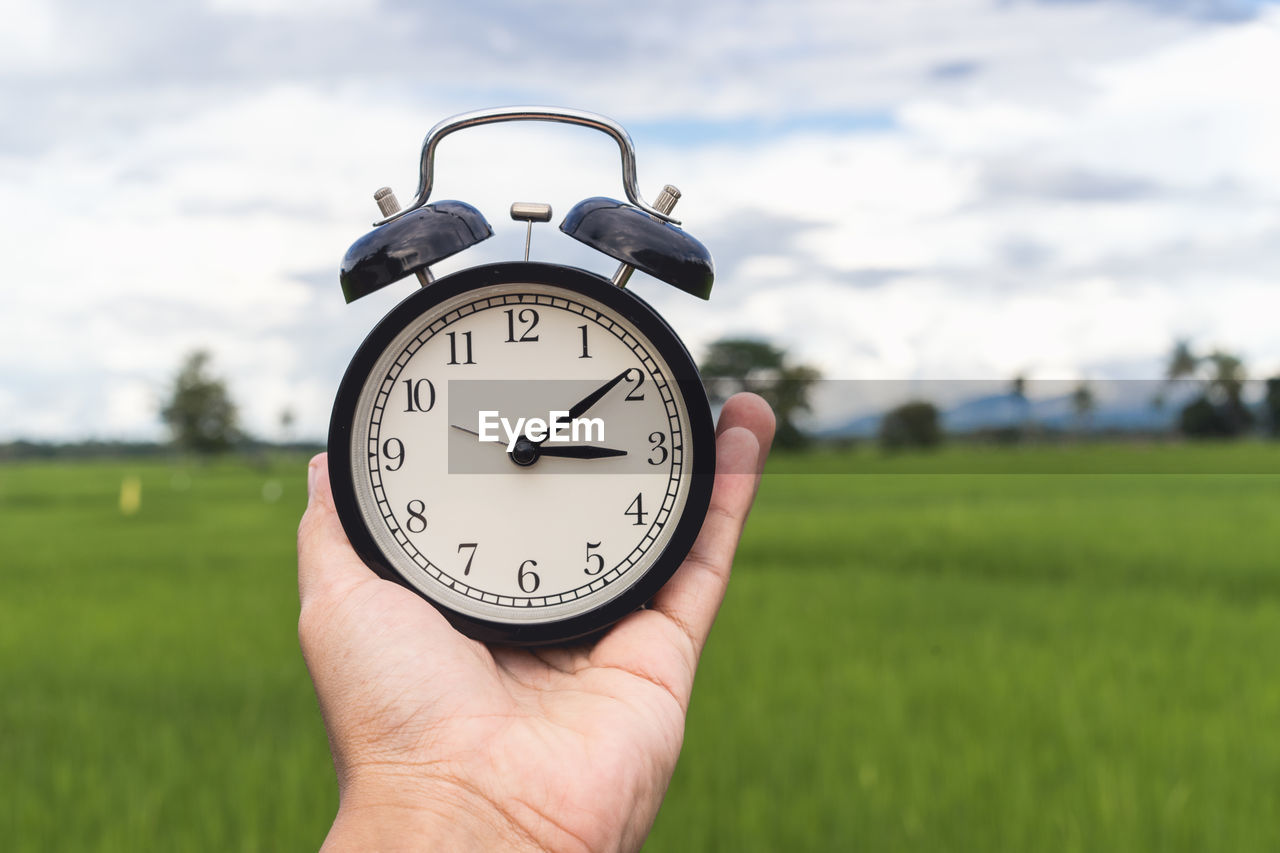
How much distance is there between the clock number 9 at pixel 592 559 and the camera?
6.11 ft

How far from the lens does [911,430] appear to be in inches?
132

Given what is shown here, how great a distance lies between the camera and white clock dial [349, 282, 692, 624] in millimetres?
1851

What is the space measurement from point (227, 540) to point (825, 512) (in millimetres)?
8990

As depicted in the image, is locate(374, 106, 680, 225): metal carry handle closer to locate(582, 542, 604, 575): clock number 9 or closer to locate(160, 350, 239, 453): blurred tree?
locate(582, 542, 604, 575): clock number 9

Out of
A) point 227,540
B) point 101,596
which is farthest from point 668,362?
point 227,540

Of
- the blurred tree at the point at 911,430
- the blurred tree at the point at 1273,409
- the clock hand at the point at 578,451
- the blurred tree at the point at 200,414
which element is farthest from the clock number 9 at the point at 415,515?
the blurred tree at the point at 200,414

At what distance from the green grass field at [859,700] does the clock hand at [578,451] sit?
559 millimetres

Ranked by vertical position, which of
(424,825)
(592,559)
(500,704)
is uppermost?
(592,559)

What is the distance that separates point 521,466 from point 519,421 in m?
0.08

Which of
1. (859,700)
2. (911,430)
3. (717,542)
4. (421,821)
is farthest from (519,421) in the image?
(859,700)

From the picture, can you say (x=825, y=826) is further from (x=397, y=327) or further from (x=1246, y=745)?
(x=397, y=327)

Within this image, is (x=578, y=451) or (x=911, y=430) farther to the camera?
(x=911, y=430)

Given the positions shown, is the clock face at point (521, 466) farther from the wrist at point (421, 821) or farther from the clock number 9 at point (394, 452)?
the wrist at point (421, 821)

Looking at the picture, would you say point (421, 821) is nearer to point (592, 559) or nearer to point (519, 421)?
point (592, 559)
